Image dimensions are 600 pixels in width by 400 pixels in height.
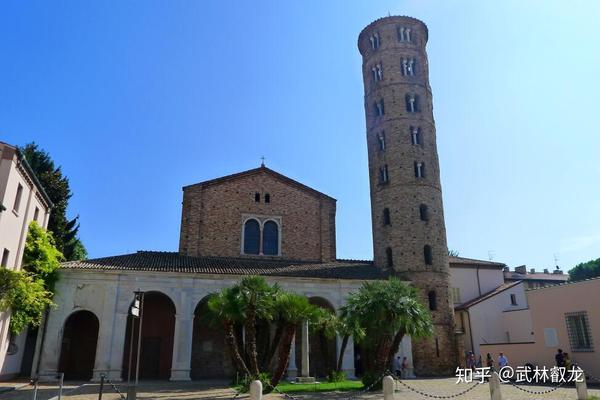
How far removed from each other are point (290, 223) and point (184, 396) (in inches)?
648

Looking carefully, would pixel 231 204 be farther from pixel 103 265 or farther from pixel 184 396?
pixel 184 396

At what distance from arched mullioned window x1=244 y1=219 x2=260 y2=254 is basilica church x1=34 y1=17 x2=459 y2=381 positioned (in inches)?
2.7

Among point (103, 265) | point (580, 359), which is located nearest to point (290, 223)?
point (103, 265)

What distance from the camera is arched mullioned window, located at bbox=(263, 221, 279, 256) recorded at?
1199 inches

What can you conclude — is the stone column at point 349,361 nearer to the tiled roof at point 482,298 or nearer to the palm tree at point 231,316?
the palm tree at point 231,316

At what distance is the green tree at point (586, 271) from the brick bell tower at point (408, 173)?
67.1 feet

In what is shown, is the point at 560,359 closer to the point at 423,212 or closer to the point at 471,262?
the point at 423,212

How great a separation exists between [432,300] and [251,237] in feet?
40.3

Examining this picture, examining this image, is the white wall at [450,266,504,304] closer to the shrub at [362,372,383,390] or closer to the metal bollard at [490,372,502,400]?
the shrub at [362,372,383,390]

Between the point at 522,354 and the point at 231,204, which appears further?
the point at 231,204

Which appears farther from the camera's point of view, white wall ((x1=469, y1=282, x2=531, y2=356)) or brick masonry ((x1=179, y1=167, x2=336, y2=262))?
white wall ((x1=469, y1=282, x2=531, y2=356))

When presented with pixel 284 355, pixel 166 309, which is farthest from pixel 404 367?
pixel 166 309

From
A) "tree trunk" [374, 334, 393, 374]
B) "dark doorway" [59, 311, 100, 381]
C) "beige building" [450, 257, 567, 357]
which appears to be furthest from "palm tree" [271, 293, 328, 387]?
"beige building" [450, 257, 567, 357]

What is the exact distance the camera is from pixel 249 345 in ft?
54.1
